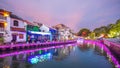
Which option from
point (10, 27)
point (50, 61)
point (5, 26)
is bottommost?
point (50, 61)

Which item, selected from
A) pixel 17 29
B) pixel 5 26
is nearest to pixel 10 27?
pixel 5 26

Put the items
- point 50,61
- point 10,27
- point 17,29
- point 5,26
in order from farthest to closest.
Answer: point 17,29 < point 10,27 < point 5,26 < point 50,61

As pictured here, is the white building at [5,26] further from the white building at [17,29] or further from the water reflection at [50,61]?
the water reflection at [50,61]

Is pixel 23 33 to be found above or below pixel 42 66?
above

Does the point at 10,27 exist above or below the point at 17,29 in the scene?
above

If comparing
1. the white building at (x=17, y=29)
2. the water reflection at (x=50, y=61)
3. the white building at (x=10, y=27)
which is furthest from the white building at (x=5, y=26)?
the water reflection at (x=50, y=61)

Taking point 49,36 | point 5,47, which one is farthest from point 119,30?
point 5,47

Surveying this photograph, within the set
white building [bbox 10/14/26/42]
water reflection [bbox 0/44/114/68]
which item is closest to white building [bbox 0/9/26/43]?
white building [bbox 10/14/26/42]

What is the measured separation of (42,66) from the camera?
2327 cm

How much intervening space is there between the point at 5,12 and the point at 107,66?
2816 cm

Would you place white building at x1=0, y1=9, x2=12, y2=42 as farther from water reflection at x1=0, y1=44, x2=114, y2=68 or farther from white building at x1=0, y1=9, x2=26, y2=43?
water reflection at x1=0, y1=44, x2=114, y2=68

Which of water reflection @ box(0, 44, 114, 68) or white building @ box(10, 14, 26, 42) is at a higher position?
white building @ box(10, 14, 26, 42)

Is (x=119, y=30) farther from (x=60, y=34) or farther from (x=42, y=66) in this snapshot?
(x=42, y=66)

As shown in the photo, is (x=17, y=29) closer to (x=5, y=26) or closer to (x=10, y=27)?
(x=10, y=27)
